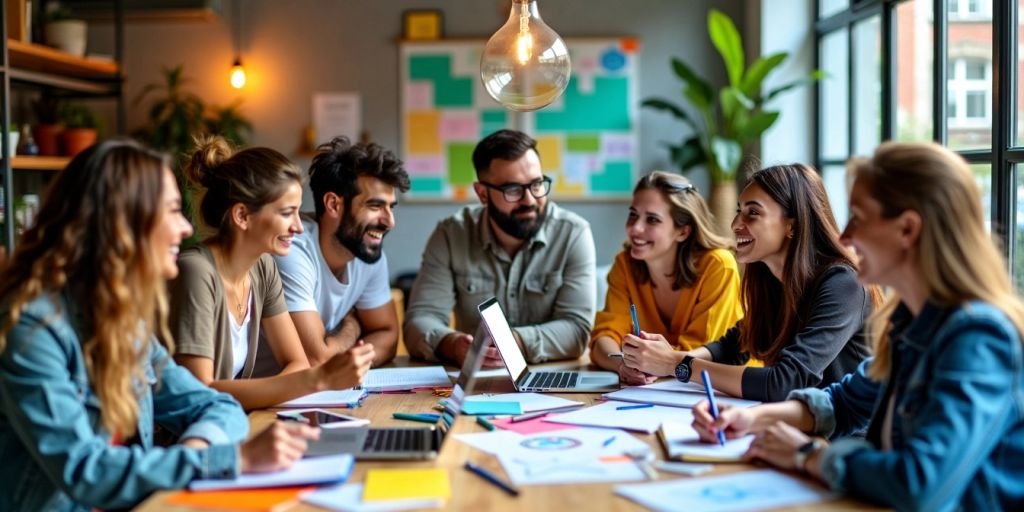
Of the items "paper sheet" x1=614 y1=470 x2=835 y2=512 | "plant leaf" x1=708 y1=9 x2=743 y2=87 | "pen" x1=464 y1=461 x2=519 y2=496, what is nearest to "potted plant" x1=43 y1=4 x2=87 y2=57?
"plant leaf" x1=708 y1=9 x2=743 y2=87

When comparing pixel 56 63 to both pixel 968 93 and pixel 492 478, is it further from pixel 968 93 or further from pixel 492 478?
pixel 492 478

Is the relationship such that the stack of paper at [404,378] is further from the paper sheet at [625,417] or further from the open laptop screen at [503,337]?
the paper sheet at [625,417]

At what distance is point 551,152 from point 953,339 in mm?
4268

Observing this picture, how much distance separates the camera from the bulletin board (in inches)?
221

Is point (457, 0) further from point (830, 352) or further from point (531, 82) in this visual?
point (830, 352)

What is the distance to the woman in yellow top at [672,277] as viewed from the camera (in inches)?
109

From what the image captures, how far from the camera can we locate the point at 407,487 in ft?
5.16

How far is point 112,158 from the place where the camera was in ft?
5.33

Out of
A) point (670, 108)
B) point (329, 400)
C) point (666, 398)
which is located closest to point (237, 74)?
point (670, 108)

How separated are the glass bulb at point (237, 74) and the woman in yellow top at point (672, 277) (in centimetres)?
329

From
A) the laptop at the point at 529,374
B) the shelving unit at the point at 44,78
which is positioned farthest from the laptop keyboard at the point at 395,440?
the shelving unit at the point at 44,78

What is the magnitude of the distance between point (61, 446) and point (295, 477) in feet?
1.12

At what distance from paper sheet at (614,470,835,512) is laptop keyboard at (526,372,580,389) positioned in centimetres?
83

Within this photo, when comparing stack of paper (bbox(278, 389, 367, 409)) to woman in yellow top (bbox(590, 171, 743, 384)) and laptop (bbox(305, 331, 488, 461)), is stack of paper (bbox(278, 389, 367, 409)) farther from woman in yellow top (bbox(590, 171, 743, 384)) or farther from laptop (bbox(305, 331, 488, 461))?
woman in yellow top (bbox(590, 171, 743, 384))
